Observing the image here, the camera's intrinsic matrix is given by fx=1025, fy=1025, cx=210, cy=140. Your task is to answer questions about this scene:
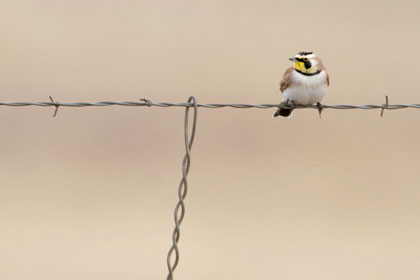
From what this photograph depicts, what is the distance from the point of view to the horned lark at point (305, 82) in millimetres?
7387

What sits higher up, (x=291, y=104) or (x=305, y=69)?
(x=305, y=69)

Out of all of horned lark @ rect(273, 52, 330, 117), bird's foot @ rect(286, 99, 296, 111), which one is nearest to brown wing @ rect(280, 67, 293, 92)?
horned lark @ rect(273, 52, 330, 117)

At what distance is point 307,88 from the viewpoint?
7.38 m

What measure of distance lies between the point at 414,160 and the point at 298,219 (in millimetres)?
2669

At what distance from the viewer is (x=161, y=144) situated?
13.3 metres

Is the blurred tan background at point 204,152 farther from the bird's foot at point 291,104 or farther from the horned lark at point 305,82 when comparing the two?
the horned lark at point 305,82

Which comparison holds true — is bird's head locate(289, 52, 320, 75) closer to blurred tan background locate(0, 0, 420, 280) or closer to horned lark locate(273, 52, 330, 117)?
horned lark locate(273, 52, 330, 117)

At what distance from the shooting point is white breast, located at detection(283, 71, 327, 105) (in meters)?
7.38

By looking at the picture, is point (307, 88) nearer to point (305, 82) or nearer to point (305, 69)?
point (305, 82)

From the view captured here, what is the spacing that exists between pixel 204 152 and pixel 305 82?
585 cm

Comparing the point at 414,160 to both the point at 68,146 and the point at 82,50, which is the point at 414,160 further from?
the point at 82,50

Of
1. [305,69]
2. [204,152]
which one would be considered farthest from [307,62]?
[204,152]

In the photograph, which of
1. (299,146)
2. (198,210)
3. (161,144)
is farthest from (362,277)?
(161,144)

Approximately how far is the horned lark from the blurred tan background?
311cm
